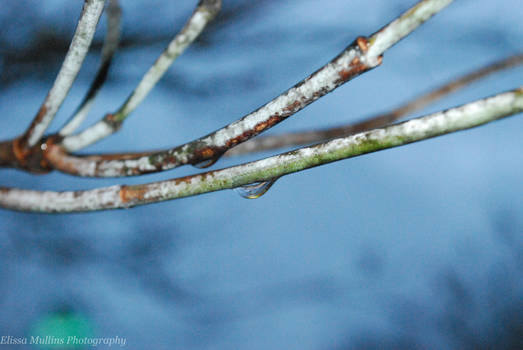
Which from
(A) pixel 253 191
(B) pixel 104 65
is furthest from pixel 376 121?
(B) pixel 104 65

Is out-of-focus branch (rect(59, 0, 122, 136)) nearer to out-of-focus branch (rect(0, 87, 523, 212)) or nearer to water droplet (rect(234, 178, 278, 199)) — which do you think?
out-of-focus branch (rect(0, 87, 523, 212))

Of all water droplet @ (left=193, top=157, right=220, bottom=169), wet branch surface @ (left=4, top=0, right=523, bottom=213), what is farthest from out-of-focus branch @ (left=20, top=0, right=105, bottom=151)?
water droplet @ (left=193, top=157, right=220, bottom=169)

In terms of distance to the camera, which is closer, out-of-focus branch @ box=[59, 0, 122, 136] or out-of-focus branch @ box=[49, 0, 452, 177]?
out-of-focus branch @ box=[49, 0, 452, 177]

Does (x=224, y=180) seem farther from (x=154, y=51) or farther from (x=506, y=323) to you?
(x=506, y=323)

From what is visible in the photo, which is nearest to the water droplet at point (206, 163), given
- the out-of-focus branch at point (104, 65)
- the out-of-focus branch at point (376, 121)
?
the out-of-focus branch at point (376, 121)

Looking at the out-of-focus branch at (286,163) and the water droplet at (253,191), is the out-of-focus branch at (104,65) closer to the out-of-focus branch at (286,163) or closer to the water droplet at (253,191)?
the out-of-focus branch at (286,163)

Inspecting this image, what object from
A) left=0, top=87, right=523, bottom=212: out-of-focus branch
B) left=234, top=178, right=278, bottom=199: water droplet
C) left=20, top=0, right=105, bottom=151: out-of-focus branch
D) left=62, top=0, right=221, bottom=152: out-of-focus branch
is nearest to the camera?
left=0, top=87, right=523, bottom=212: out-of-focus branch

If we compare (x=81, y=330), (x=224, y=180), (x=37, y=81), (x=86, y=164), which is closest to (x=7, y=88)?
(x=37, y=81)
